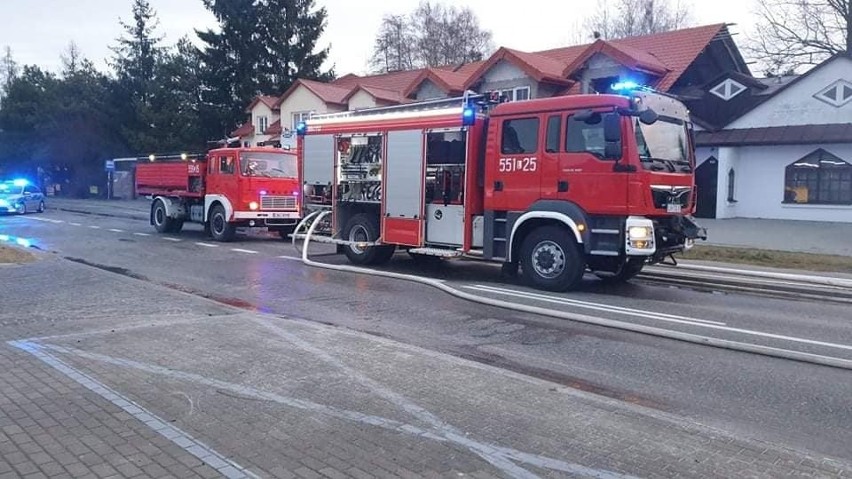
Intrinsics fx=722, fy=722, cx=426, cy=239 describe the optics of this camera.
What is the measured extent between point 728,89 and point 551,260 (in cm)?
2092

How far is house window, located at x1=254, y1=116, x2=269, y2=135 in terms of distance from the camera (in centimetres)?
4218

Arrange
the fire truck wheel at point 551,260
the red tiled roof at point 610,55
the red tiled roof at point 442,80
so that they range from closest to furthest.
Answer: the fire truck wheel at point 551,260
the red tiled roof at point 610,55
the red tiled roof at point 442,80

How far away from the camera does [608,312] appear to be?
30.6 feet

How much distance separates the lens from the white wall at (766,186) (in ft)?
82.6

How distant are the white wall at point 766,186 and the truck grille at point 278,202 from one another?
1569 centimetres

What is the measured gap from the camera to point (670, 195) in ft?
34.9

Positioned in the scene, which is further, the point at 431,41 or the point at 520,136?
the point at 431,41

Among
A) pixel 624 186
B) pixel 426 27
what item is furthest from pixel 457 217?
pixel 426 27

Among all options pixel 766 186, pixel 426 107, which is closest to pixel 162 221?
pixel 426 107

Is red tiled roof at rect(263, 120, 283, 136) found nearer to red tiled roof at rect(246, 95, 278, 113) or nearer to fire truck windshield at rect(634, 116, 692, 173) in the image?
red tiled roof at rect(246, 95, 278, 113)

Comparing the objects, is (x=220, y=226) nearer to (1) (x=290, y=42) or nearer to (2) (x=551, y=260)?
(2) (x=551, y=260)

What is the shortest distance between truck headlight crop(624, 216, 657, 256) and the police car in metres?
30.3

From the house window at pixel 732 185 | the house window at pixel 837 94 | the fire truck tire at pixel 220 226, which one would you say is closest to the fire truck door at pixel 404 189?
the fire truck tire at pixel 220 226

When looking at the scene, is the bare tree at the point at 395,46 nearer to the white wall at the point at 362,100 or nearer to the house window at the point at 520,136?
the white wall at the point at 362,100
